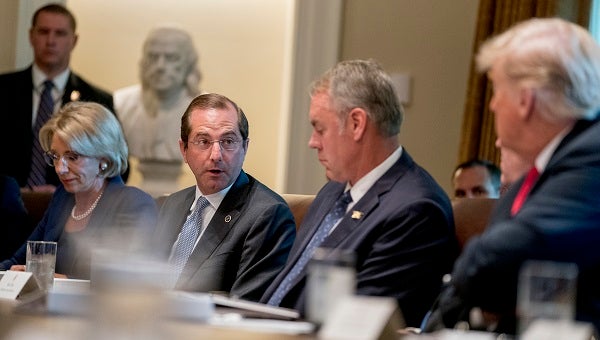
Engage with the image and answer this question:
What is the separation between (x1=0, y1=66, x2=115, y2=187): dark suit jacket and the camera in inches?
261

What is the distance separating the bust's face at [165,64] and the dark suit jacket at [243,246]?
3.66 meters

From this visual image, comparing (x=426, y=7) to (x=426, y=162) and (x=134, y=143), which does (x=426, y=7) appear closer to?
(x=426, y=162)

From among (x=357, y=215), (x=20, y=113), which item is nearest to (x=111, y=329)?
(x=357, y=215)

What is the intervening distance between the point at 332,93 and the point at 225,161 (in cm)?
73

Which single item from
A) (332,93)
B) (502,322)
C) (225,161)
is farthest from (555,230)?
(225,161)

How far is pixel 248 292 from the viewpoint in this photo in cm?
399

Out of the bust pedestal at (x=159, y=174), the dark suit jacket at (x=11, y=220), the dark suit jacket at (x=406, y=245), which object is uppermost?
the dark suit jacket at (x=406, y=245)

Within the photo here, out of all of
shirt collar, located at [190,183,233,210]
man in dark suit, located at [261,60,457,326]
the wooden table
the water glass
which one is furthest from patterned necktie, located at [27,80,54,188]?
the water glass

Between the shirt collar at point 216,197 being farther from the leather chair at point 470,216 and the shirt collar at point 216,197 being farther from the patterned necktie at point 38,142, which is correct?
the patterned necktie at point 38,142

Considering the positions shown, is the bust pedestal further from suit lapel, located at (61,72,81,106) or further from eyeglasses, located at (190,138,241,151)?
eyeglasses, located at (190,138,241,151)

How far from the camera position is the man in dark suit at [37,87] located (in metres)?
6.66

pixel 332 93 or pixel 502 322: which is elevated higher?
pixel 332 93

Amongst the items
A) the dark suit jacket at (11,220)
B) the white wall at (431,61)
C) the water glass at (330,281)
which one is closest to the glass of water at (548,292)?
the water glass at (330,281)

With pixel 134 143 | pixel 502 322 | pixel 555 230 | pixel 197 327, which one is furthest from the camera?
pixel 134 143
